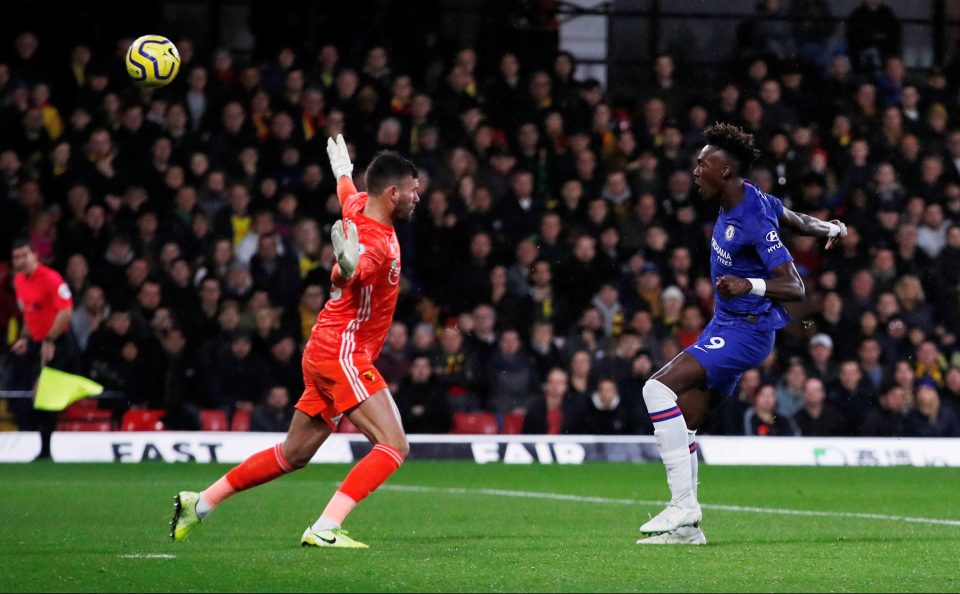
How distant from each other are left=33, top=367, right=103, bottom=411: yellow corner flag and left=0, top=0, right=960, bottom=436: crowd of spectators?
1.40 m

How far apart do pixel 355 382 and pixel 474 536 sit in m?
1.29

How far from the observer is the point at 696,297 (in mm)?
17328

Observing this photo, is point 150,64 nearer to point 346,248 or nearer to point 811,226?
point 346,248

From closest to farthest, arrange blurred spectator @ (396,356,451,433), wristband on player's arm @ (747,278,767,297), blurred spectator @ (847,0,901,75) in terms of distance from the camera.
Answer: wristband on player's arm @ (747,278,767,297)
blurred spectator @ (396,356,451,433)
blurred spectator @ (847,0,901,75)

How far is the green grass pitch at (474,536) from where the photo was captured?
6289mm

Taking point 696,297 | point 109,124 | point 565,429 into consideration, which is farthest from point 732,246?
point 109,124

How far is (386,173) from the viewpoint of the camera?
7.90 m

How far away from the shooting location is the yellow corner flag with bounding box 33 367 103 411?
13938mm

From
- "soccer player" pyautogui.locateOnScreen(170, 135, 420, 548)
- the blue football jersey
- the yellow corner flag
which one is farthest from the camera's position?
the yellow corner flag

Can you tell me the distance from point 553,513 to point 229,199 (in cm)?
781

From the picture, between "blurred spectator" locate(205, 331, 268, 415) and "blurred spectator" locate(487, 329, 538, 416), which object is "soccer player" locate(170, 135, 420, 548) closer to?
"blurred spectator" locate(205, 331, 268, 415)

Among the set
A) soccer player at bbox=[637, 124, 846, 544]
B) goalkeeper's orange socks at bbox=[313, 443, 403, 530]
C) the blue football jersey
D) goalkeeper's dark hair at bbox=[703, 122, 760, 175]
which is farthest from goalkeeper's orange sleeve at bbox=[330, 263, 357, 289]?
goalkeeper's dark hair at bbox=[703, 122, 760, 175]

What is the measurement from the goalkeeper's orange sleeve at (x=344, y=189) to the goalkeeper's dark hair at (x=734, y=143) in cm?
195

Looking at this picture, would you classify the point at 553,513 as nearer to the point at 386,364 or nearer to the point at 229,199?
the point at 386,364
